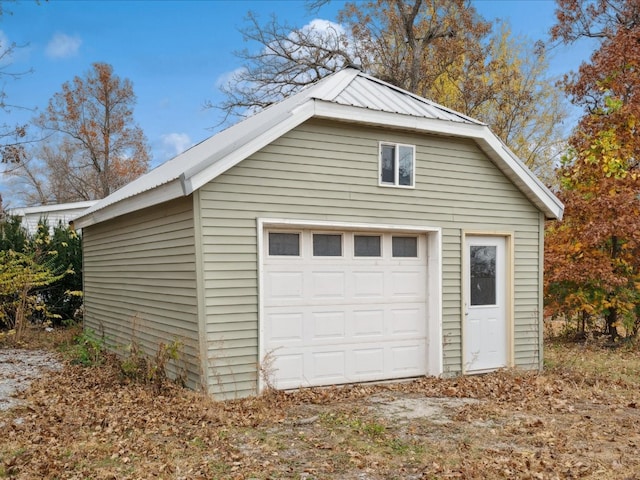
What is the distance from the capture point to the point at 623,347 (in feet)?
40.5

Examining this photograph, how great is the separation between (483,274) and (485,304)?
49 centimetres

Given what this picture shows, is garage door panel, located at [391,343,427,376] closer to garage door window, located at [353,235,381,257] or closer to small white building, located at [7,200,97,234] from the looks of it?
garage door window, located at [353,235,381,257]

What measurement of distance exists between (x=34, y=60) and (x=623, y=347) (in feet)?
47.5

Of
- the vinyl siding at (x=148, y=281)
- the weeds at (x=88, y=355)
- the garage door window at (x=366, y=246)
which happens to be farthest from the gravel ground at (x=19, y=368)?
the garage door window at (x=366, y=246)

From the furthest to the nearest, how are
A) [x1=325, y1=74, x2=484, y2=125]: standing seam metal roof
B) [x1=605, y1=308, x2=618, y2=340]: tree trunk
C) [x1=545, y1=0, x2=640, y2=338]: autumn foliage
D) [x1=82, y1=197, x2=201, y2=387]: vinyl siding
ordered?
[x1=605, y1=308, x2=618, y2=340]: tree trunk < [x1=545, y1=0, x2=640, y2=338]: autumn foliage < [x1=325, y1=74, x2=484, y2=125]: standing seam metal roof < [x1=82, y1=197, x2=201, y2=387]: vinyl siding

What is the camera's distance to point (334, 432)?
5.98 metres

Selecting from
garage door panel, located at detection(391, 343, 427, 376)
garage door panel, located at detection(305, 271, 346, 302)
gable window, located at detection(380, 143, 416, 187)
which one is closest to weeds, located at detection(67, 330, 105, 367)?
garage door panel, located at detection(305, 271, 346, 302)

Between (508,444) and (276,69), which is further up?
(276,69)

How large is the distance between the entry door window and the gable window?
1.70 meters

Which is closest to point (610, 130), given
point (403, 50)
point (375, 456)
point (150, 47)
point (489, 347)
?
point (489, 347)

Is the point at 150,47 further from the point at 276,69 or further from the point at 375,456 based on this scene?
the point at 375,456

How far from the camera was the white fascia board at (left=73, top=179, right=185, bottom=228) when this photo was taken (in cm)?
728

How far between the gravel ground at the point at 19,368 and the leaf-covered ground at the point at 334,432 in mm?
322

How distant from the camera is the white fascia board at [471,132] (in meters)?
7.85
